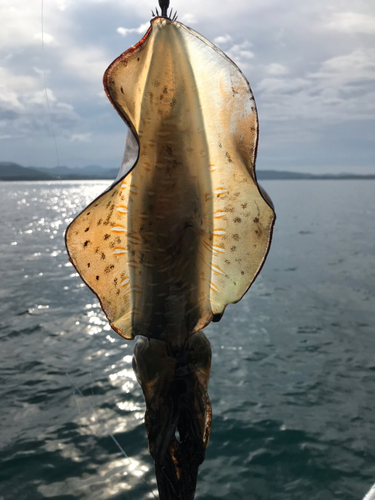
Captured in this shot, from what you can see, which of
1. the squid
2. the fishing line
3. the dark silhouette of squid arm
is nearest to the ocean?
the fishing line

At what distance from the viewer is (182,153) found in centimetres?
162

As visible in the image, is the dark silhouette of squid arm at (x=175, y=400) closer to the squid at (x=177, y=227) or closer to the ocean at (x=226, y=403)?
the squid at (x=177, y=227)

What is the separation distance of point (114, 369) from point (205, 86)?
9062 mm

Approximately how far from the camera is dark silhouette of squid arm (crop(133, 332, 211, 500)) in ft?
5.53

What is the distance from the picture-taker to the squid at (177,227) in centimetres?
156

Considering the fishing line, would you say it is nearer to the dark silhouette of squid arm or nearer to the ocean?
the ocean

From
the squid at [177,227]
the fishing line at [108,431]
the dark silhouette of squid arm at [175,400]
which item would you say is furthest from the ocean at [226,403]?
the squid at [177,227]

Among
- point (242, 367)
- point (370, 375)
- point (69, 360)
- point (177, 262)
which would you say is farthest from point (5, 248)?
point (177, 262)

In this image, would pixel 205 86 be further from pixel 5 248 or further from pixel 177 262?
pixel 5 248

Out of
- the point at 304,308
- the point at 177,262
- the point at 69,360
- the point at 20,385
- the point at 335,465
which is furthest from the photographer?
the point at 304,308

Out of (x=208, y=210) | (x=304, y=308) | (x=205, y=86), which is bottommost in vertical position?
(x=304, y=308)

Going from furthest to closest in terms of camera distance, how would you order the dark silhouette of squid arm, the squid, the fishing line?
the fishing line < the dark silhouette of squid arm < the squid

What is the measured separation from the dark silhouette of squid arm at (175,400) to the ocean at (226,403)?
4.34 meters

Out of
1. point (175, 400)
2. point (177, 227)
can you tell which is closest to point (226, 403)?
point (175, 400)
